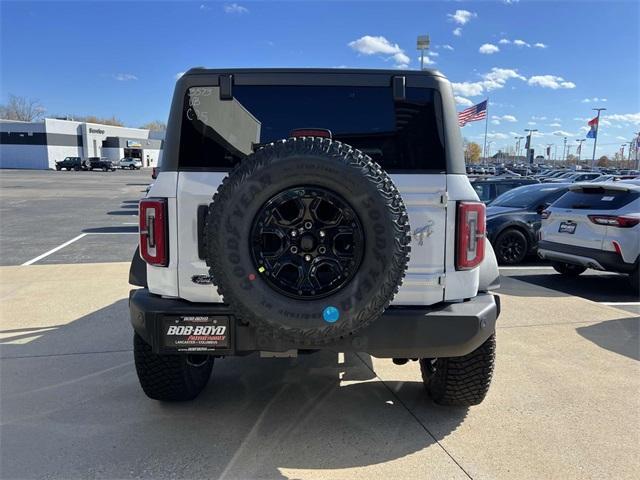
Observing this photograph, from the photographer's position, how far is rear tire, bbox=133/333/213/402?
3.13 metres

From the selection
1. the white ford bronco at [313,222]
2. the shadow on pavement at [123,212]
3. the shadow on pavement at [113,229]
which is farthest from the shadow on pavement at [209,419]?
the shadow on pavement at [123,212]

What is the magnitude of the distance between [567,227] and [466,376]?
4956mm

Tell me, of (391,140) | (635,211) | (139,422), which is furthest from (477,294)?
(635,211)

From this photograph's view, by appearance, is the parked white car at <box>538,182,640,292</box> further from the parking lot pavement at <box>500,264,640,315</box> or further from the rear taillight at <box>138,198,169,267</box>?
the rear taillight at <box>138,198,169,267</box>

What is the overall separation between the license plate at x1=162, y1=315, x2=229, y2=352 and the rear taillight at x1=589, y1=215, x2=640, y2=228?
5942 mm

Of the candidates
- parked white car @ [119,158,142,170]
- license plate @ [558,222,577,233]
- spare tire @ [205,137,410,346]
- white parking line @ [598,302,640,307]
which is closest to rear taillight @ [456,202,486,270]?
spare tire @ [205,137,410,346]

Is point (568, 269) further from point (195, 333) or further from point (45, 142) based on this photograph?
point (45, 142)

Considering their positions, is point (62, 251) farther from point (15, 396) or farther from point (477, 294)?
point (477, 294)

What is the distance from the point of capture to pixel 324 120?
9.30 ft

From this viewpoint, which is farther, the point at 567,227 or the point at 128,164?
the point at 128,164

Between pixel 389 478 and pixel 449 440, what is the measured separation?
1.85ft

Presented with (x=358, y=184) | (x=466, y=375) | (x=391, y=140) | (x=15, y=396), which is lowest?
(x=15, y=396)

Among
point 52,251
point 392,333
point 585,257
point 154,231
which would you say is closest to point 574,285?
point 585,257

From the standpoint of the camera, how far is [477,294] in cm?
302
